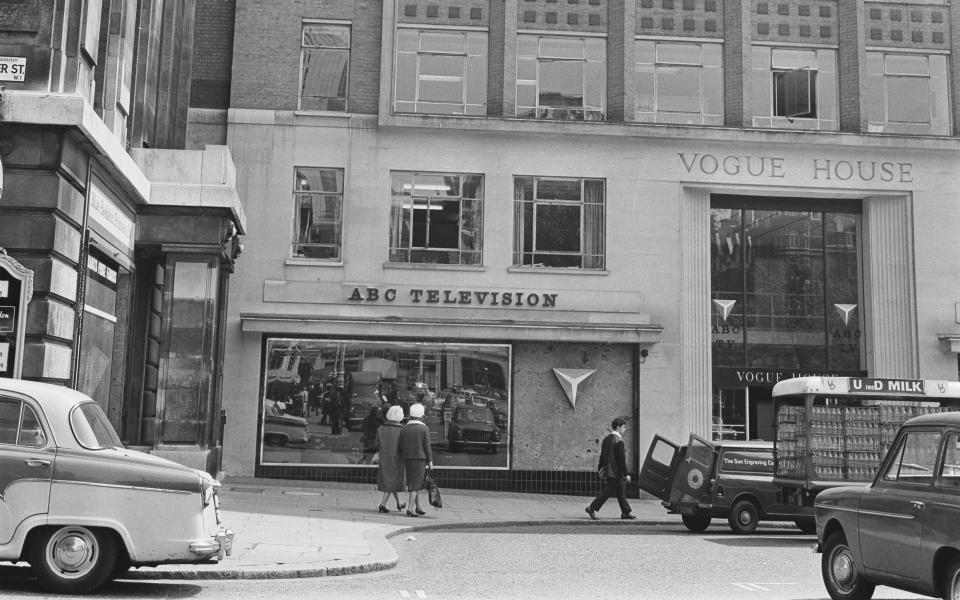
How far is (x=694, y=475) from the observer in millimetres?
16141

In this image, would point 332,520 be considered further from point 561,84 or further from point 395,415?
point 561,84

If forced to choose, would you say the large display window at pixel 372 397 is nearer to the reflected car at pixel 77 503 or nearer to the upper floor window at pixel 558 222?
the upper floor window at pixel 558 222

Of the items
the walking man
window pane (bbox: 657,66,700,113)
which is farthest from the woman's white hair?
window pane (bbox: 657,66,700,113)

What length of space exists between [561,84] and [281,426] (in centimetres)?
985

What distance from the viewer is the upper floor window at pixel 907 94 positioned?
76.6 feet

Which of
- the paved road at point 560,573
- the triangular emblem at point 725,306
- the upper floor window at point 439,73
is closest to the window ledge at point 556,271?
the triangular emblem at point 725,306

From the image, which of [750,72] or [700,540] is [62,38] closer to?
[700,540]

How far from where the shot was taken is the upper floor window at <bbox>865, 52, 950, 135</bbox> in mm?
23344

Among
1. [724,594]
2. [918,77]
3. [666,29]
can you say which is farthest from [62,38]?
[918,77]

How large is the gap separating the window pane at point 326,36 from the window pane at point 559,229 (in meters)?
5.82

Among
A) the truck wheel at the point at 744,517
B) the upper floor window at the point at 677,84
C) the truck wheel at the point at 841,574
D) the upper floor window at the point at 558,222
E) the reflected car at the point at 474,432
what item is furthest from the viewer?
the upper floor window at the point at 677,84

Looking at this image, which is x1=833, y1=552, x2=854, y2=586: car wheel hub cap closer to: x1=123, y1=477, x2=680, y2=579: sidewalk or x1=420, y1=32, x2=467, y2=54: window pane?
x1=123, y1=477, x2=680, y2=579: sidewalk

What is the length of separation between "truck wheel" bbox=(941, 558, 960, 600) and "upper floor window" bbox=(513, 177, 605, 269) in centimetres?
1535

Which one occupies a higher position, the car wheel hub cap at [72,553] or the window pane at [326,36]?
the window pane at [326,36]
